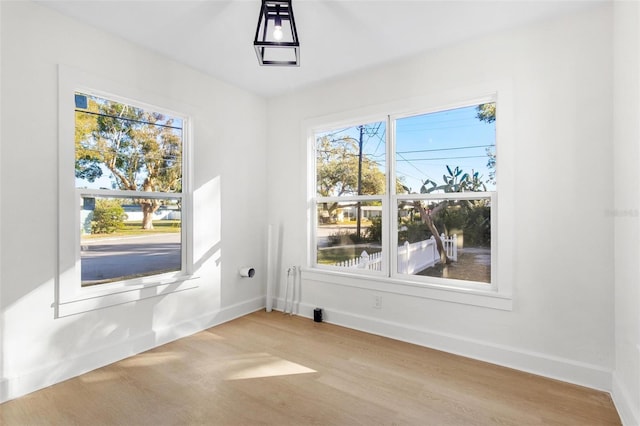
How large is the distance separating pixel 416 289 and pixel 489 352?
736 mm

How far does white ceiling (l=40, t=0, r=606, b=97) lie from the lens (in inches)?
87.4

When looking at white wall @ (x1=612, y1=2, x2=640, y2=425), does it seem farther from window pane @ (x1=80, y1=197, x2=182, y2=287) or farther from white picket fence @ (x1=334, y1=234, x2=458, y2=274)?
window pane @ (x1=80, y1=197, x2=182, y2=287)

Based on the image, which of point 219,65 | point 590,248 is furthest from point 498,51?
point 219,65

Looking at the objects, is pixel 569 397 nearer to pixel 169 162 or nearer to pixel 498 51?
pixel 498 51

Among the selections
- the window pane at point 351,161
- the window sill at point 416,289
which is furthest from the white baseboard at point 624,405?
the window pane at point 351,161

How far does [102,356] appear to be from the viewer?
8.15 feet

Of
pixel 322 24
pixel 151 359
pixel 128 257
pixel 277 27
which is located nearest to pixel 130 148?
pixel 128 257

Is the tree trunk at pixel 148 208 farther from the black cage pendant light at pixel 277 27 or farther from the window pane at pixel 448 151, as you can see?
the window pane at pixel 448 151

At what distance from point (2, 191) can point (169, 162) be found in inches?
48.7

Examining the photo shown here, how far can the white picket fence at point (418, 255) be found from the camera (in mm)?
2875

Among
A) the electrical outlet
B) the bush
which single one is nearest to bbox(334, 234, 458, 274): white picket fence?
the electrical outlet

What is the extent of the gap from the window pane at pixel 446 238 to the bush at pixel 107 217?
8.32 feet

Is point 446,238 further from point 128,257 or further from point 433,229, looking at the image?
point 128,257

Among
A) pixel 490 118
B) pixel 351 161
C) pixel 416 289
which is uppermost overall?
pixel 490 118
